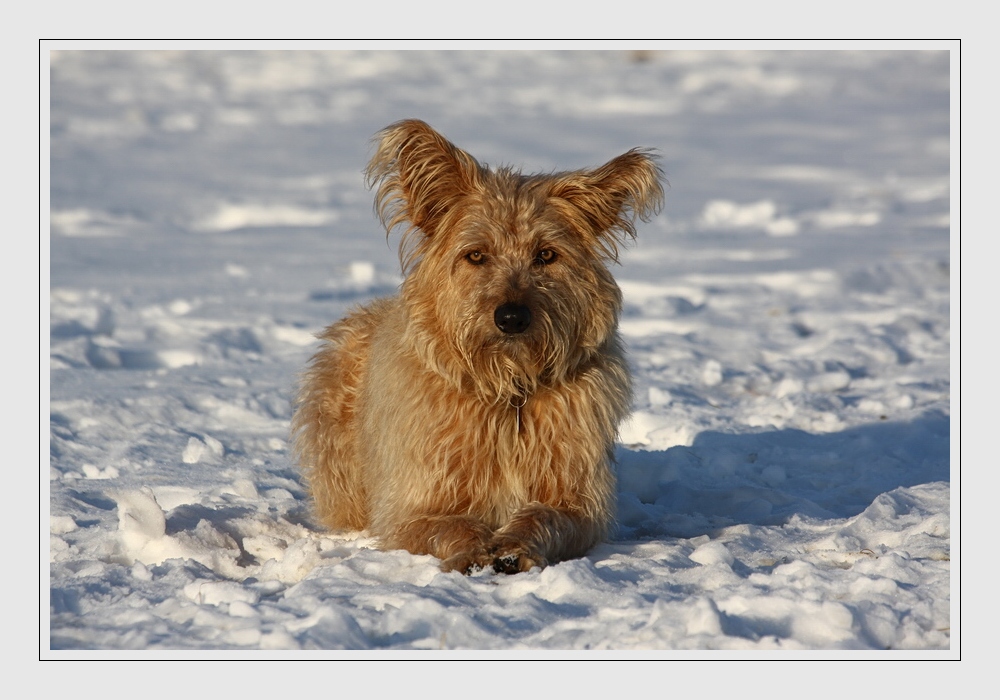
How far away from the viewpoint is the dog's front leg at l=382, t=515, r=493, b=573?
15.5 feet

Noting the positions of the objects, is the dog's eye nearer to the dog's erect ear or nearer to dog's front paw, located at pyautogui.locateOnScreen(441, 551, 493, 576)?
the dog's erect ear

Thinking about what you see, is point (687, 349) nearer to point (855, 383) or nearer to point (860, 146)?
point (855, 383)

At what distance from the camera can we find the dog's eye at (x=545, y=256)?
5148 millimetres

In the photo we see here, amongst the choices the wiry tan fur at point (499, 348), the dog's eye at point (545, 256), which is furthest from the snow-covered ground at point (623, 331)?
the dog's eye at point (545, 256)

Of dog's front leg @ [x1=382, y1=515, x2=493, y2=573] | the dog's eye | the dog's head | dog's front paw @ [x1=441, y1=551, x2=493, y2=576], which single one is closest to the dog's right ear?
the dog's head

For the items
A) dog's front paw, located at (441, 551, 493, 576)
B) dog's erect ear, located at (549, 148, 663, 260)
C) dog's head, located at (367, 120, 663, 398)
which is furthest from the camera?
dog's erect ear, located at (549, 148, 663, 260)

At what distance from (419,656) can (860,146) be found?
1592cm

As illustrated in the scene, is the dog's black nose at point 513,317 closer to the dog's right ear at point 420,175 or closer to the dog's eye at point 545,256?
the dog's eye at point 545,256

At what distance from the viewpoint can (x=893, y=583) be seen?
4.43m

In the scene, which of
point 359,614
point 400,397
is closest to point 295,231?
point 400,397

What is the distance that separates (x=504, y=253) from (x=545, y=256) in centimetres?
20

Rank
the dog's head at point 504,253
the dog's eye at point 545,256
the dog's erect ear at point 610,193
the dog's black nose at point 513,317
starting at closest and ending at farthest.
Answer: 1. the dog's black nose at point 513,317
2. the dog's head at point 504,253
3. the dog's eye at point 545,256
4. the dog's erect ear at point 610,193

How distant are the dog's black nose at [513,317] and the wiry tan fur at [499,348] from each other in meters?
0.02

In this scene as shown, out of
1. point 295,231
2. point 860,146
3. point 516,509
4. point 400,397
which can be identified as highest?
point 860,146
